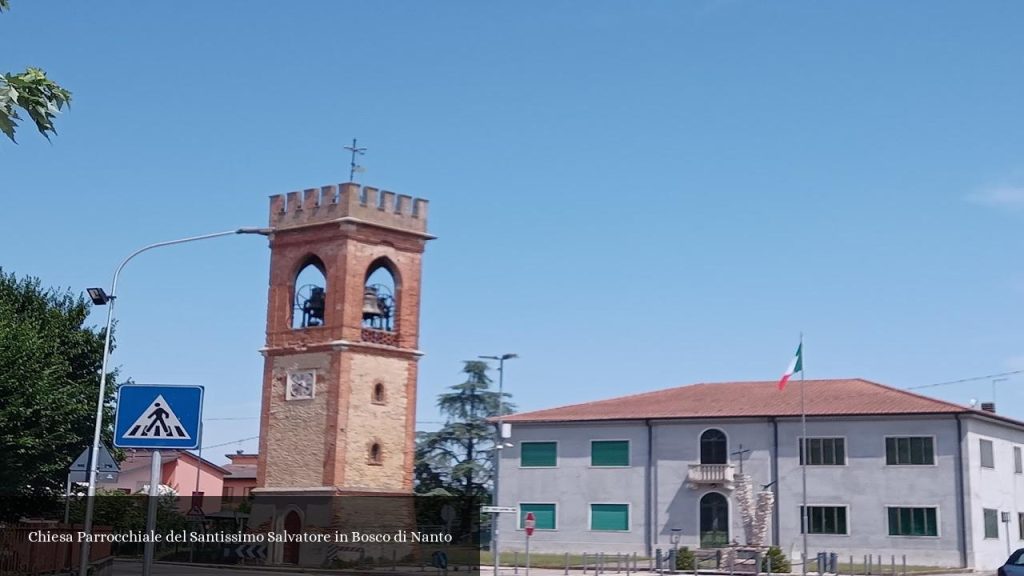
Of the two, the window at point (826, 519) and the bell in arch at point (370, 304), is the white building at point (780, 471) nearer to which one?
the window at point (826, 519)

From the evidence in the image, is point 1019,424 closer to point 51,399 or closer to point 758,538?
point 758,538

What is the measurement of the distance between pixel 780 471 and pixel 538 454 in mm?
11203

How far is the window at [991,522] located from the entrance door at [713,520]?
10386mm

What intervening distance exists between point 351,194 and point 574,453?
1600 cm

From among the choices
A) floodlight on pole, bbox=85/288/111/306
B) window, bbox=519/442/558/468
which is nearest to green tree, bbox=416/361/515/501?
window, bbox=519/442/558/468

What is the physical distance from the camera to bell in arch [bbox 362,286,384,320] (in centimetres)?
4859

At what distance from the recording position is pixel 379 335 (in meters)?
48.6

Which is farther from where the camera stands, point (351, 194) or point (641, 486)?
point (641, 486)

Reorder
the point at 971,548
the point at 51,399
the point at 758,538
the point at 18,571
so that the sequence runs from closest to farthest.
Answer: the point at 18,571, the point at 51,399, the point at 758,538, the point at 971,548

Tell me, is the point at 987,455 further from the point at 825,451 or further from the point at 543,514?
the point at 543,514

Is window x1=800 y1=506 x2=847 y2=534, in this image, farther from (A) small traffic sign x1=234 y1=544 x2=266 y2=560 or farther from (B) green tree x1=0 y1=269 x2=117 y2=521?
(B) green tree x1=0 y1=269 x2=117 y2=521

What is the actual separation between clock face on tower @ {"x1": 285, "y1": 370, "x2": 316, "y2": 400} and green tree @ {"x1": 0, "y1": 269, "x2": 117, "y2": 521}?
8.82 meters

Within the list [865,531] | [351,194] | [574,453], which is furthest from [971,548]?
[351,194]

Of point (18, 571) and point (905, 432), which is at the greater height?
point (905, 432)
